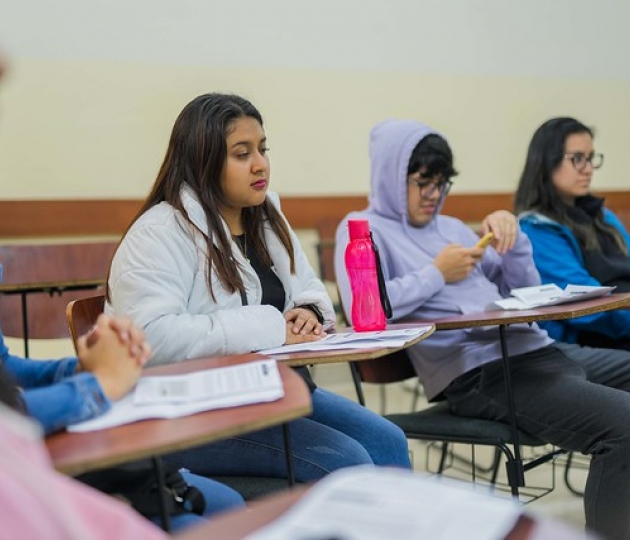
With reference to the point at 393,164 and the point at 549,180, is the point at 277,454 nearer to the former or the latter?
the point at 393,164

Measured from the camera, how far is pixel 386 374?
2.34 metres

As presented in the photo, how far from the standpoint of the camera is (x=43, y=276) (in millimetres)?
2779

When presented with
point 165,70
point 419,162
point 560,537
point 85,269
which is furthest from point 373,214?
point 560,537

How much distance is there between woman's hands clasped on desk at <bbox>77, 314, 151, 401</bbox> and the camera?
3.67ft

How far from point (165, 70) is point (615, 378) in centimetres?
232

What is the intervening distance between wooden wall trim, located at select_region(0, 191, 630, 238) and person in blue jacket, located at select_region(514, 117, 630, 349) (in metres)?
0.83

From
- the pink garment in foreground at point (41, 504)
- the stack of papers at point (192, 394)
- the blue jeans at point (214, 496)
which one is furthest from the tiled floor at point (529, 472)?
the pink garment in foreground at point (41, 504)

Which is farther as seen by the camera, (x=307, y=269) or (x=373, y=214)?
(x=373, y=214)

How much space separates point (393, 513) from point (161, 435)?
0.33 m

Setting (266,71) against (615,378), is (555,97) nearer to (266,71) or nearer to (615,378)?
(266,71)

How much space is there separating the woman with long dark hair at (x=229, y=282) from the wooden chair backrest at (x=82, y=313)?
68mm

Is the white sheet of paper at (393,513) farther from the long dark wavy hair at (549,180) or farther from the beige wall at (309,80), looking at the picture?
the beige wall at (309,80)

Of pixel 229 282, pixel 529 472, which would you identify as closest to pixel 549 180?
pixel 529 472

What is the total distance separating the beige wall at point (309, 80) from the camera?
3.45 m
